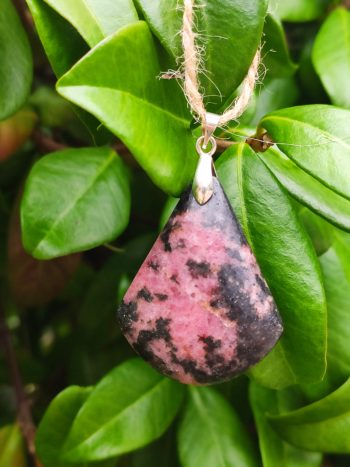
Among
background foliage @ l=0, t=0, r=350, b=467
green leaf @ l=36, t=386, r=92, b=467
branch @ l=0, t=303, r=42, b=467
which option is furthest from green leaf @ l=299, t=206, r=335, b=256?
branch @ l=0, t=303, r=42, b=467

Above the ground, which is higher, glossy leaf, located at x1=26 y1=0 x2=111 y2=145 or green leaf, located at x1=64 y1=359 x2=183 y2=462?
glossy leaf, located at x1=26 y1=0 x2=111 y2=145

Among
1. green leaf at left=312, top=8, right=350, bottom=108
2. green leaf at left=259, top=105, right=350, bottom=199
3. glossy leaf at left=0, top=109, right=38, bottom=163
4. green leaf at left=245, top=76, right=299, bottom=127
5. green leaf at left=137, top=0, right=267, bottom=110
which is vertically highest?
green leaf at left=137, top=0, right=267, bottom=110

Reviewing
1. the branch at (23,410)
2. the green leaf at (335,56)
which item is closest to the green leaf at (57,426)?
the branch at (23,410)

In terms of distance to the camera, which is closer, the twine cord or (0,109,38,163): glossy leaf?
the twine cord

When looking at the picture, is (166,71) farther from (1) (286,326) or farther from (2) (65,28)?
(1) (286,326)

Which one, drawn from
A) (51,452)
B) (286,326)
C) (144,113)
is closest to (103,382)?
(51,452)

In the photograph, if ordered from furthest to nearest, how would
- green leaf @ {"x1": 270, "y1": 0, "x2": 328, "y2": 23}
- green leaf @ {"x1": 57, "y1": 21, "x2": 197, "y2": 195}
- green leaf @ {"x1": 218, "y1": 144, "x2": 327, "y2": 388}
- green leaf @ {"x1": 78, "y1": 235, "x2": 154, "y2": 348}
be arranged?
green leaf @ {"x1": 78, "y1": 235, "x2": 154, "y2": 348}, green leaf @ {"x1": 270, "y1": 0, "x2": 328, "y2": 23}, green leaf @ {"x1": 218, "y1": 144, "x2": 327, "y2": 388}, green leaf @ {"x1": 57, "y1": 21, "x2": 197, "y2": 195}

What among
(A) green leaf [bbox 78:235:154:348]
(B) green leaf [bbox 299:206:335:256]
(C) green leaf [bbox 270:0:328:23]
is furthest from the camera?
(A) green leaf [bbox 78:235:154:348]

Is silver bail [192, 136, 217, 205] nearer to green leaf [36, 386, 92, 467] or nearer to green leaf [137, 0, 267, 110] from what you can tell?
green leaf [137, 0, 267, 110]
